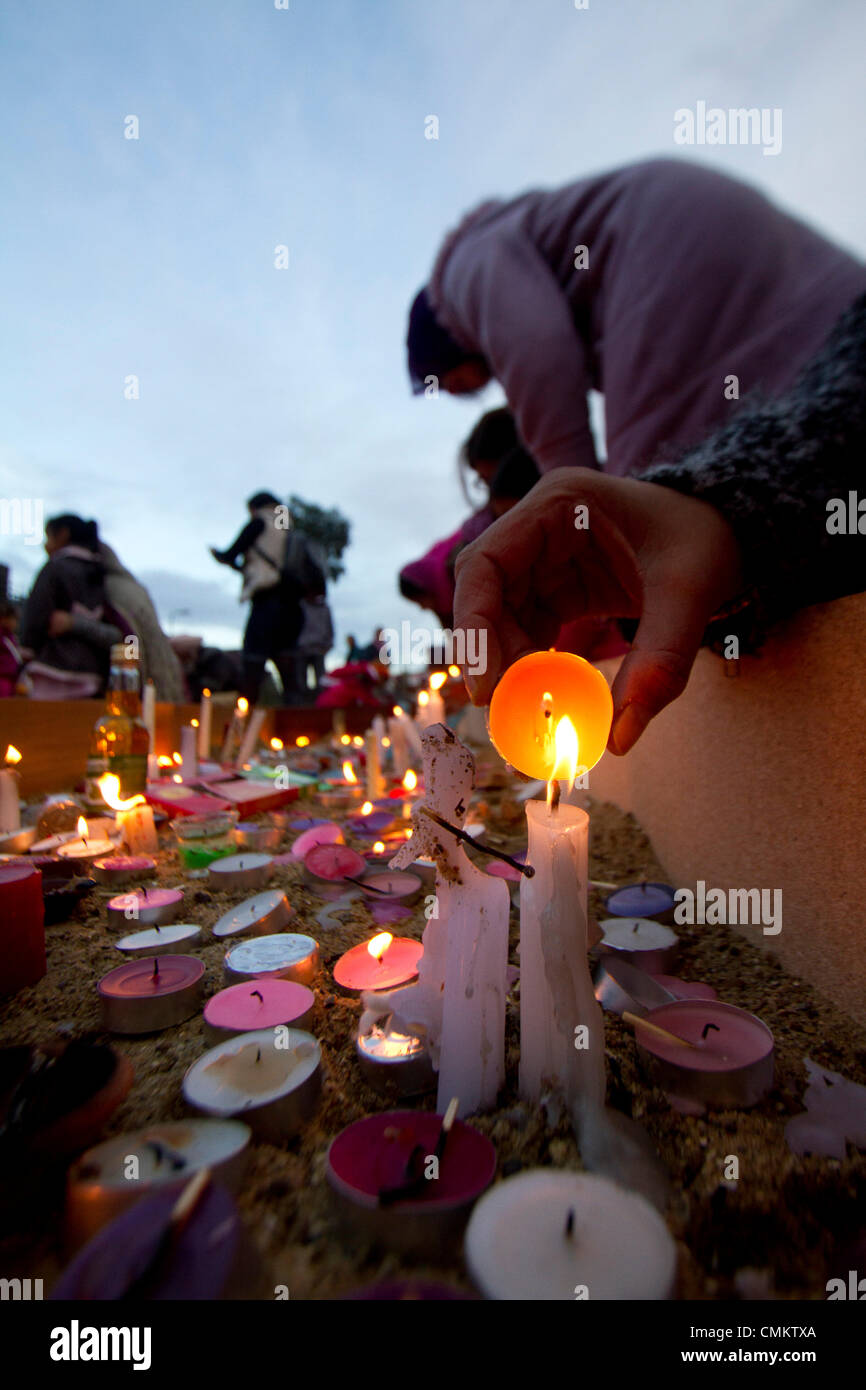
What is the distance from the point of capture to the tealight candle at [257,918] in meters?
1.14

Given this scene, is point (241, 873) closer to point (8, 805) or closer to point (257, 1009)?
point (257, 1009)

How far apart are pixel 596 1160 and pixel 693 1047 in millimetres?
206

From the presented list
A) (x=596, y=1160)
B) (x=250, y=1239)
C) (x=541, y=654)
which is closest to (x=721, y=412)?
(x=541, y=654)

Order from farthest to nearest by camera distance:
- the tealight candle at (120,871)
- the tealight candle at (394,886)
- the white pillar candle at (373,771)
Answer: the white pillar candle at (373,771), the tealight candle at (120,871), the tealight candle at (394,886)

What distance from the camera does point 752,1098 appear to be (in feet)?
2.27

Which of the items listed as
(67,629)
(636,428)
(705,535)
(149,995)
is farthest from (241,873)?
(67,629)

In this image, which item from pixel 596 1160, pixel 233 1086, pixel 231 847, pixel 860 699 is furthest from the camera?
pixel 231 847

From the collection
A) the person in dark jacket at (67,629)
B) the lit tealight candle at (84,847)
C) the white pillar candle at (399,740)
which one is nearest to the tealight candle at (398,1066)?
the lit tealight candle at (84,847)

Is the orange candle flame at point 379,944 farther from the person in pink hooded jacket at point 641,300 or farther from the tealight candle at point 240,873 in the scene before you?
the person in pink hooded jacket at point 641,300

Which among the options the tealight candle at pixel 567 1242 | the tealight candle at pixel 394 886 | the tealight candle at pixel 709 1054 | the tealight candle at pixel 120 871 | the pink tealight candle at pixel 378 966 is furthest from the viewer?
the tealight candle at pixel 120 871

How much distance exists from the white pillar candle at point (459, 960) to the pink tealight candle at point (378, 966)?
19 centimetres

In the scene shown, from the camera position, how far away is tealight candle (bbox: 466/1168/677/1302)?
0.43 m

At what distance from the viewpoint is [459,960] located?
66 centimetres

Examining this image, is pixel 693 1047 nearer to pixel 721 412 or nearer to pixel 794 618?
pixel 794 618
